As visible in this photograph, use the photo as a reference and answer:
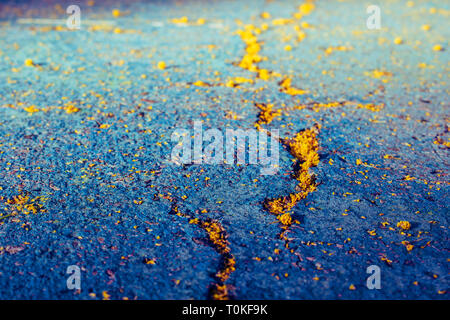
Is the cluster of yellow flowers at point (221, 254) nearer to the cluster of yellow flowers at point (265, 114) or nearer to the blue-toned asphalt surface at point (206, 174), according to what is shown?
the blue-toned asphalt surface at point (206, 174)

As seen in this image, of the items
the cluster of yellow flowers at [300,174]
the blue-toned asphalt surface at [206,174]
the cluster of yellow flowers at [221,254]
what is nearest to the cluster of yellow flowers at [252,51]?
the blue-toned asphalt surface at [206,174]

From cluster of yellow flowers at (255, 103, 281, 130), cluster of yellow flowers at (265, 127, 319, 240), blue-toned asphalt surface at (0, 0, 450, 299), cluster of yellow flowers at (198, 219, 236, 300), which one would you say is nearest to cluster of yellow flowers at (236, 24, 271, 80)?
blue-toned asphalt surface at (0, 0, 450, 299)

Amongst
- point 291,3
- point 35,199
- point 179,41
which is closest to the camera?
point 35,199

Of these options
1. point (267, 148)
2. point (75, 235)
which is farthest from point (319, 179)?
point (75, 235)

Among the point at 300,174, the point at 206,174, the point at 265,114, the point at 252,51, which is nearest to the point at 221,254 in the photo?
the point at 206,174

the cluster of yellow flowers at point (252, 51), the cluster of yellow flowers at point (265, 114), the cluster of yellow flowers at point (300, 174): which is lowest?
the cluster of yellow flowers at point (300, 174)

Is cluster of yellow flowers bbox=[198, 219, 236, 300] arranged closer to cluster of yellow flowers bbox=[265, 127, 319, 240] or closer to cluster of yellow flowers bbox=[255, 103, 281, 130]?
cluster of yellow flowers bbox=[265, 127, 319, 240]

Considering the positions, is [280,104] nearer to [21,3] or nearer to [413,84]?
[413,84]

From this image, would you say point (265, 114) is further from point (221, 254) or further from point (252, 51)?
point (252, 51)
